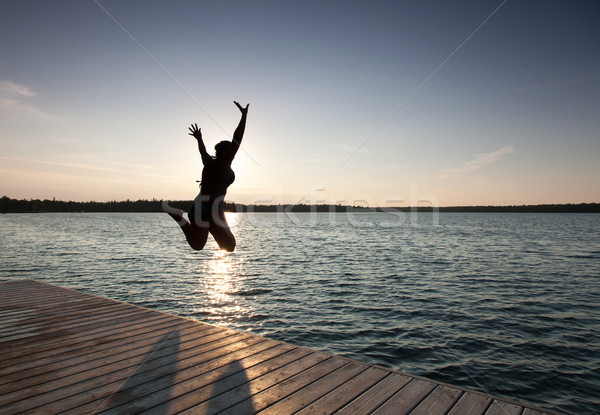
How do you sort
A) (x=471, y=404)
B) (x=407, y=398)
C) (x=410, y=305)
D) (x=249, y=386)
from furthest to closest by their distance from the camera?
(x=410, y=305) < (x=249, y=386) < (x=407, y=398) < (x=471, y=404)

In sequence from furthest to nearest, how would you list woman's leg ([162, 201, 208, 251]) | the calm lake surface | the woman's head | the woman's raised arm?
the calm lake surface → woman's leg ([162, 201, 208, 251]) → the woman's head → the woman's raised arm

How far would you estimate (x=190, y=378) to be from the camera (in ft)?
15.6

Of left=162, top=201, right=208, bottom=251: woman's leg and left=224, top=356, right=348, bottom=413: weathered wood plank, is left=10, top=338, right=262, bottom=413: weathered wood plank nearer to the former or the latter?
left=224, top=356, right=348, bottom=413: weathered wood plank

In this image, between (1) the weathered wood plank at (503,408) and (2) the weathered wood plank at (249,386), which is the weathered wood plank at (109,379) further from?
(1) the weathered wood plank at (503,408)

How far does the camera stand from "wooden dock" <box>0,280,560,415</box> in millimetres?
4059

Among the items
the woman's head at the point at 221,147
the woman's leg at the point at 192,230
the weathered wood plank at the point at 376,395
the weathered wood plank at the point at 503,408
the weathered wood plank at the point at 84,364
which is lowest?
the weathered wood plank at the point at 84,364

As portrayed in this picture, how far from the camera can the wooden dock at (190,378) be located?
4.06 m

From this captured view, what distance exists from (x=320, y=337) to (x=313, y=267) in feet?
43.2

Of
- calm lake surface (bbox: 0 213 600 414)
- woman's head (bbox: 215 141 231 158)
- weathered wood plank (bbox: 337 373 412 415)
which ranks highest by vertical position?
woman's head (bbox: 215 141 231 158)

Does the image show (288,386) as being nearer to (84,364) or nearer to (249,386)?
(249,386)

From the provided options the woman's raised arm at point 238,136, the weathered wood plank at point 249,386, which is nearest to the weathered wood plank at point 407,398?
the weathered wood plank at point 249,386

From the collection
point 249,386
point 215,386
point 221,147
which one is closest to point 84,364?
point 215,386

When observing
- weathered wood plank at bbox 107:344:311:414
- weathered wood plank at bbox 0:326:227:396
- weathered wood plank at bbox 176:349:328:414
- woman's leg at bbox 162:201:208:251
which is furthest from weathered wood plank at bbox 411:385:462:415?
woman's leg at bbox 162:201:208:251

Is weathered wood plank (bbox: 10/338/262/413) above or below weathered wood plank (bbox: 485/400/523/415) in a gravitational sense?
below
